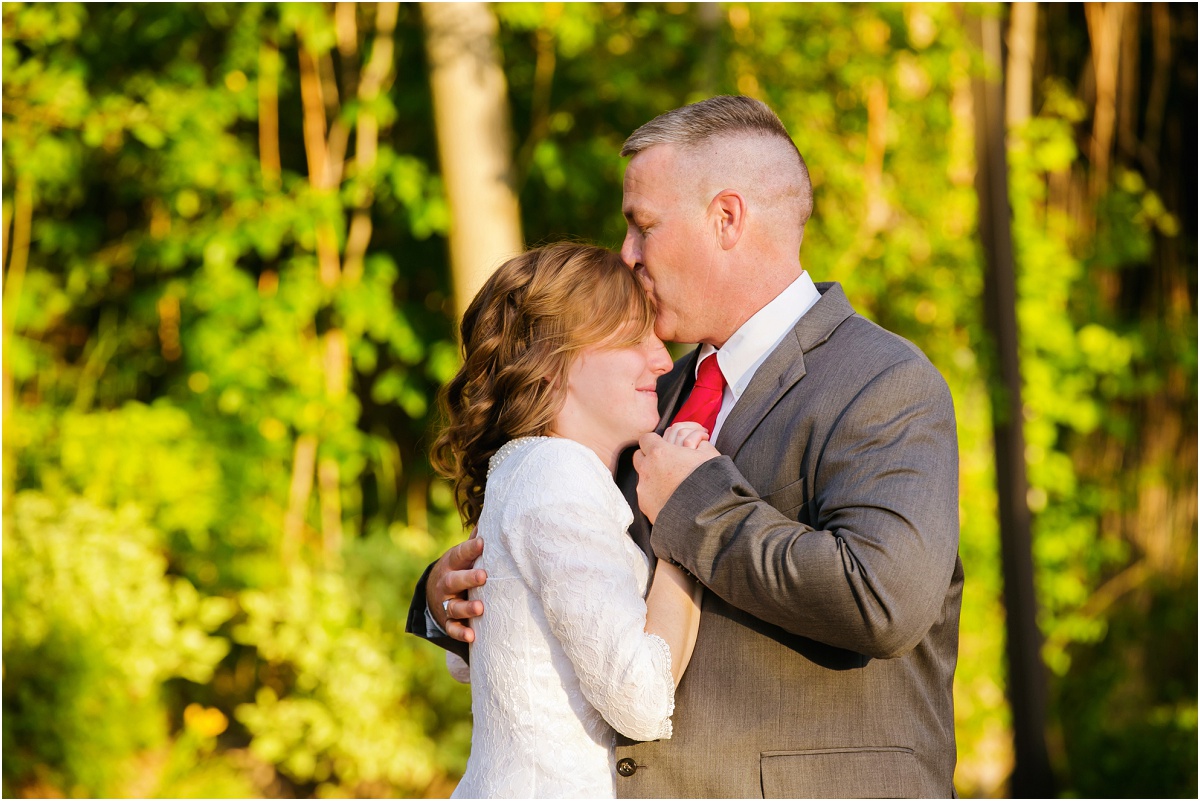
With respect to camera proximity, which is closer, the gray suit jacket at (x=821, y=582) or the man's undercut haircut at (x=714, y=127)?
the gray suit jacket at (x=821, y=582)

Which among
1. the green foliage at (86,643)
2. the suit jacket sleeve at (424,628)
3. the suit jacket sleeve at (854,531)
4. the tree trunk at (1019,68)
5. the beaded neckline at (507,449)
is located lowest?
the green foliage at (86,643)

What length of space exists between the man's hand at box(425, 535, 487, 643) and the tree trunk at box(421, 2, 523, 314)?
10.8 feet

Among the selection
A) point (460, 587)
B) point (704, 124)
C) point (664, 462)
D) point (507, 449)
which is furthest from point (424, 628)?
point (704, 124)

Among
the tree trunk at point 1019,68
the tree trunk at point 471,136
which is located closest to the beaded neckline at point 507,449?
the tree trunk at point 471,136

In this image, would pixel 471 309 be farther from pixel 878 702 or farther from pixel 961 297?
pixel 961 297

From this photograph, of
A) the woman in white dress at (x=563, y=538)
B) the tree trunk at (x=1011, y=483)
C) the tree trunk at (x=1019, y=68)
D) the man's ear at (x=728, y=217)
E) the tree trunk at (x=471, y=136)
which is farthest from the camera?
the tree trunk at (x=1019, y=68)

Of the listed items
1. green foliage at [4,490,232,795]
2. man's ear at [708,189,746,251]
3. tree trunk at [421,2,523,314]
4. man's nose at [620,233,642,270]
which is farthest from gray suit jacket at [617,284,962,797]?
green foliage at [4,490,232,795]

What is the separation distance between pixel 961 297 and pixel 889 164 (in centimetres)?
88

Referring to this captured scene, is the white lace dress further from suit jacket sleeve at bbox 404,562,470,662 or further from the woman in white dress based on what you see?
suit jacket sleeve at bbox 404,562,470,662

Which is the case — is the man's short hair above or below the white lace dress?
above

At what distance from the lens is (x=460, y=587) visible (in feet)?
7.18

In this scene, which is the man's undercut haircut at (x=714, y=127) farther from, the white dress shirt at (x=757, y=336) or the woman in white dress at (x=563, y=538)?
the woman in white dress at (x=563, y=538)

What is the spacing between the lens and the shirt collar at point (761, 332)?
7.95ft

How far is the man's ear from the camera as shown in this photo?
2.40 m
